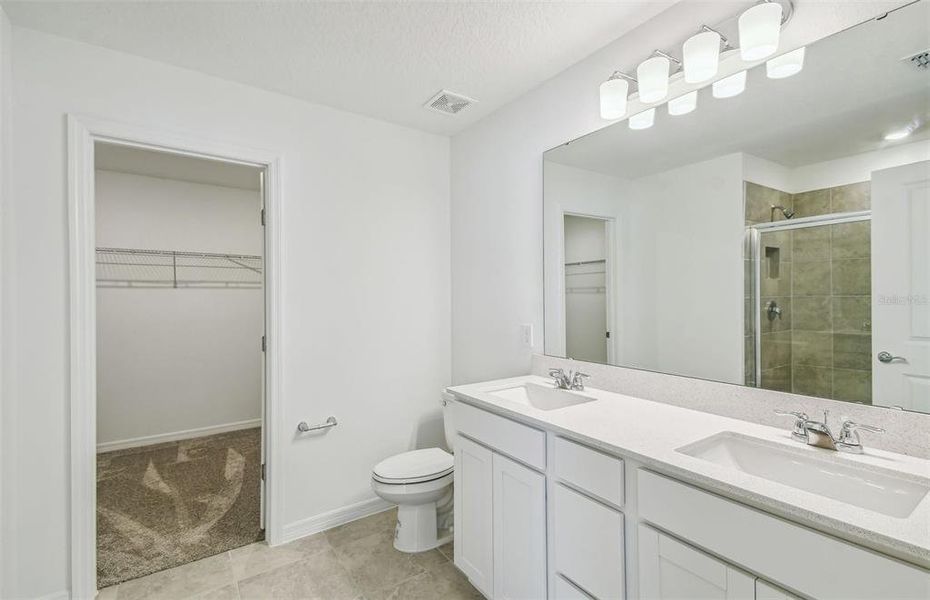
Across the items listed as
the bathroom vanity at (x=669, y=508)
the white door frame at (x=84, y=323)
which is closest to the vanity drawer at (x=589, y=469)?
the bathroom vanity at (x=669, y=508)

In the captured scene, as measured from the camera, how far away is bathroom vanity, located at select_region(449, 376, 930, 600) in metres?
0.81

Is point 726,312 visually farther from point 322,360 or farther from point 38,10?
point 38,10

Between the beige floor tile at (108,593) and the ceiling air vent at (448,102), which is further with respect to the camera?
the ceiling air vent at (448,102)

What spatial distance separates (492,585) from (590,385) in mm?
942

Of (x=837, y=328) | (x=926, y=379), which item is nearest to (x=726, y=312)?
(x=837, y=328)

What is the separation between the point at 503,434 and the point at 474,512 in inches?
17.0

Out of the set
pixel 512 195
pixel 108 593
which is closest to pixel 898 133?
pixel 512 195

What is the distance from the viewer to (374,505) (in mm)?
2590

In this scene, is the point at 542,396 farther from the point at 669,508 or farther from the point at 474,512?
the point at 669,508

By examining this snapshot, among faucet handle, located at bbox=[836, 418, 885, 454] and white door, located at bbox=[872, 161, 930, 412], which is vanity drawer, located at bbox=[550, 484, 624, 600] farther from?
white door, located at bbox=[872, 161, 930, 412]

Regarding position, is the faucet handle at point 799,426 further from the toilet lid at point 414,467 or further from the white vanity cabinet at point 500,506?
the toilet lid at point 414,467

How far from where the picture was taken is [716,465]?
1.03m

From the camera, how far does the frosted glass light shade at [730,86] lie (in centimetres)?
144

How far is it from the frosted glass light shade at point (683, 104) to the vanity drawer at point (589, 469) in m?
1.33
